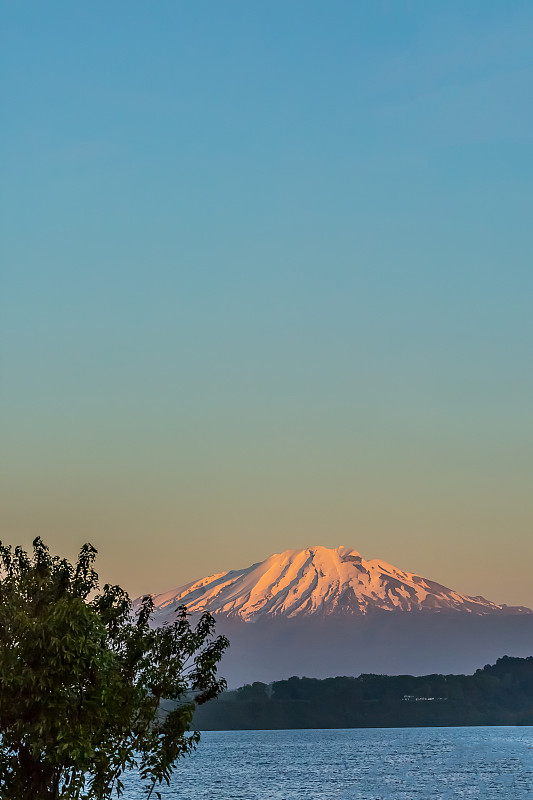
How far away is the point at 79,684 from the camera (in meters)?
18.9

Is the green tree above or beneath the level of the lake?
above

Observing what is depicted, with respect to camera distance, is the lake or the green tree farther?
the lake

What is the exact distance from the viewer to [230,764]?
16125 cm

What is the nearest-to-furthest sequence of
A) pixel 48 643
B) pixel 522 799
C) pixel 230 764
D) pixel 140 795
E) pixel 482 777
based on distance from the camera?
1. pixel 48 643
2. pixel 522 799
3. pixel 140 795
4. pixel 482 777
5. pixel 230 764

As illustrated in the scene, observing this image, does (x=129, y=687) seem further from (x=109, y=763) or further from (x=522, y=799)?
(x=522, y=799)

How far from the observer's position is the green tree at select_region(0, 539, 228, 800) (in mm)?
18406

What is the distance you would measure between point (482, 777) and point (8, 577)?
342 ft

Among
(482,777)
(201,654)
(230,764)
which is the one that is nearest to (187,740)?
(201,654)

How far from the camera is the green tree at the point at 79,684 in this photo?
1841cm

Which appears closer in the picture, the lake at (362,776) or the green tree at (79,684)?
the green tree at (79,684)

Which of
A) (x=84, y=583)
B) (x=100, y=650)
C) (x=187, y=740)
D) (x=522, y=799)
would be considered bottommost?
(x=522, y=799)

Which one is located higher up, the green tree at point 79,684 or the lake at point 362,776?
the green tree at point 79,684

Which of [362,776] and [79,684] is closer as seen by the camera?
[79,684]

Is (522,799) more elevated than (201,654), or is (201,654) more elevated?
(201,654)
